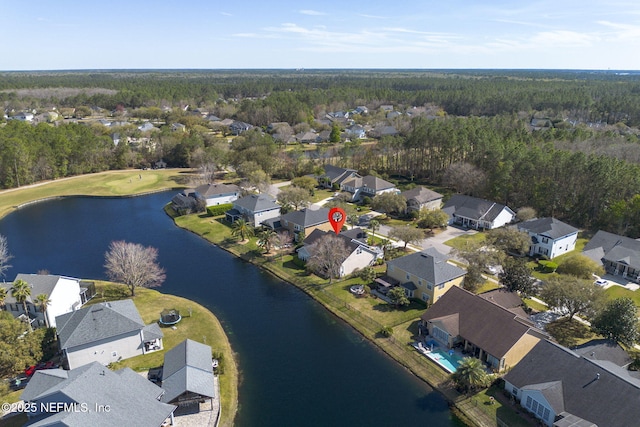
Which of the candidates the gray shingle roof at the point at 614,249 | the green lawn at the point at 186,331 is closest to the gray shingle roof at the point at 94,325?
the green lawn at the point at 186,331

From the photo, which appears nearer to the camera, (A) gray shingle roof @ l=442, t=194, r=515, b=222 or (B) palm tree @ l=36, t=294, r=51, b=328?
(B) palm tree @ l=36, t=294, r=51, b=328

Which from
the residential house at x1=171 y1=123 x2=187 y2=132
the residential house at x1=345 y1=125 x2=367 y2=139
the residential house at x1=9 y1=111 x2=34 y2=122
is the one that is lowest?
the residential house at x1=345 y1=125 x2=367 y2=139

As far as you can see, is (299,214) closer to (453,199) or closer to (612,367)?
(453,199)

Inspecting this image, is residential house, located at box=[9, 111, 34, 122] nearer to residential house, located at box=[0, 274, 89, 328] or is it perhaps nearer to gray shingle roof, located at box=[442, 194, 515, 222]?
residential house, located at box=[0, 274, 89, 328]

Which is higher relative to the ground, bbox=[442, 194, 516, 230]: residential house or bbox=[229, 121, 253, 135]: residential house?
bbox=[229, 121, 253, 135]: residential house

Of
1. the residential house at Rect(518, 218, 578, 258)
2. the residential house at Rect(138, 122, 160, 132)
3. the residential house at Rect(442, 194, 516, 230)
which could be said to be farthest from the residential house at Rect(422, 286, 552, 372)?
the residential house at Rect(138, 122, 160, 132)

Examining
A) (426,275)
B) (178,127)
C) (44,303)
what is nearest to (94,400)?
(44,303)
